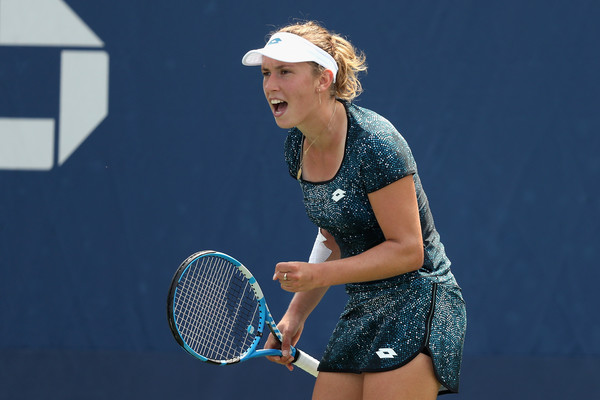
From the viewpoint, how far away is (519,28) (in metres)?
3.62

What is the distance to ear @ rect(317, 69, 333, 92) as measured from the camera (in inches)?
87.0

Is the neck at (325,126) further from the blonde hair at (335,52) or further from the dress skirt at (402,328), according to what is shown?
the dress skirt at (402,328)

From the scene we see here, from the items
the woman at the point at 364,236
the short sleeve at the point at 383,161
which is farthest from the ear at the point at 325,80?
the short sleeve at the point at 383,161

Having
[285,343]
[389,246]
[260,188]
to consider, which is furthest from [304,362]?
[260,188]

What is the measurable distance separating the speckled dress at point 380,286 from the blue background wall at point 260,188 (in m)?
1.39

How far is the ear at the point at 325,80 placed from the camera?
221cm

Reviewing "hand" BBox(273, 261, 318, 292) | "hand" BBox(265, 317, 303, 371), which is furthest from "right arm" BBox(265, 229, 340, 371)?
"hand" BBox(273, 261, 318, 292)

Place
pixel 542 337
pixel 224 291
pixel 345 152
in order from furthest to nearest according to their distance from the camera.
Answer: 1. pixel 542 337
2. pixel 224 291
3. pixel 345 152

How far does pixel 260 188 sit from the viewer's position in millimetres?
3686

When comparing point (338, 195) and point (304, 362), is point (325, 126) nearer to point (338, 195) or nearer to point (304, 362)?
point (338, 195)

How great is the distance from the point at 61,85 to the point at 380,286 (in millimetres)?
2060

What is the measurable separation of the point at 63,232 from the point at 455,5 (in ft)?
6.24

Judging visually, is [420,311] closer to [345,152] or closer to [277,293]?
[345,152]

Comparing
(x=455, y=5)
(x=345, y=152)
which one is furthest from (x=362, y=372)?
(x=455, y=5)
